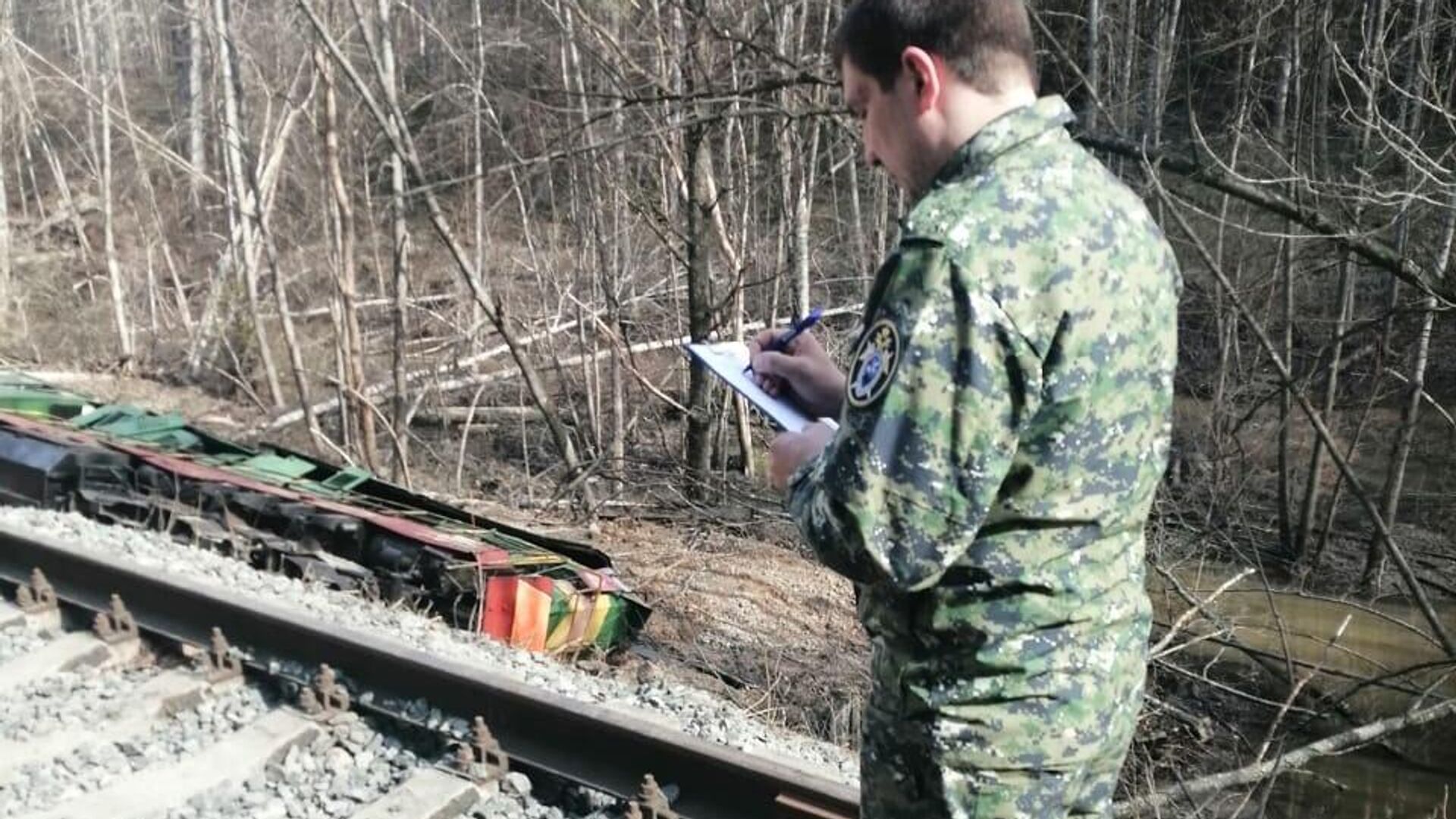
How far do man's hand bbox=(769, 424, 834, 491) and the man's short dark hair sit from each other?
55 centimetres

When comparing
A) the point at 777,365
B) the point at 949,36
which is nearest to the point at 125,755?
the point at 777,365

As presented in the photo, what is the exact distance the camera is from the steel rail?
12.9 feet

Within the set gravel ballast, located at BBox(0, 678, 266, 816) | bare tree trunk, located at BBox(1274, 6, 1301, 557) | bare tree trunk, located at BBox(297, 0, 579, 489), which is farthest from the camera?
bare tree trunk, located at BBox(297, 0, 579, 489)

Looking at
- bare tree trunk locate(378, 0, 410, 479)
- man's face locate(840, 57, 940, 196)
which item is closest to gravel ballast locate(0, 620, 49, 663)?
man's face locate(840, 57, 940, 196)

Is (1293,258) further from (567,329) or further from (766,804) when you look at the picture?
(567,329)

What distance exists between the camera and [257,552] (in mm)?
7316

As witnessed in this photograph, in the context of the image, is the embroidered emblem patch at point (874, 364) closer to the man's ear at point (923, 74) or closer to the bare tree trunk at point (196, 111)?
the man's ear at point (923, 74)

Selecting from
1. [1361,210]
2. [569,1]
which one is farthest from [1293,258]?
[569,1]

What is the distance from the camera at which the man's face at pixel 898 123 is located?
176 cm

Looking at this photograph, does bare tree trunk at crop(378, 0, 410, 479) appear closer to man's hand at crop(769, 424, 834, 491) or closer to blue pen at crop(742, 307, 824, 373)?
blue pen at crop(742, 307, 824, 373)

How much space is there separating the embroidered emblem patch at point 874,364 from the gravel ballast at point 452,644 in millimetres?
2912

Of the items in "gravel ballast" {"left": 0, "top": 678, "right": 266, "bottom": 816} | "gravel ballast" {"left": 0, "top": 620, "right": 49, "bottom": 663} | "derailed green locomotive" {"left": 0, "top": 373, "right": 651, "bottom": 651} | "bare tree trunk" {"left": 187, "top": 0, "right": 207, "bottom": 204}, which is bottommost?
"derailed green locomotive" {"left": 0, "top": 373, "right": 651, "bottom": 651}

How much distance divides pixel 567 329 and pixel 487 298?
320cm

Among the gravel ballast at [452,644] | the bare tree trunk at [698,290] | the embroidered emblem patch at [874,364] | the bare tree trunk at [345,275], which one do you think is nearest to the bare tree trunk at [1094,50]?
the bare tree trunk at [698,290]
